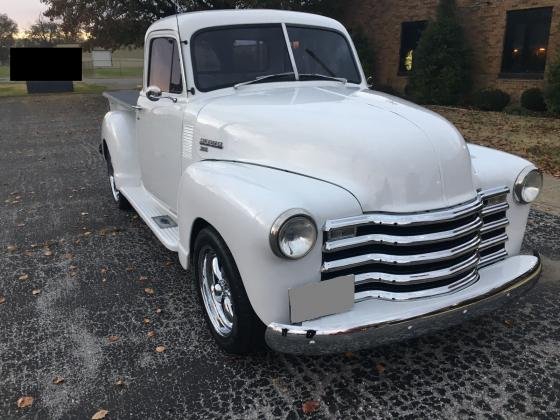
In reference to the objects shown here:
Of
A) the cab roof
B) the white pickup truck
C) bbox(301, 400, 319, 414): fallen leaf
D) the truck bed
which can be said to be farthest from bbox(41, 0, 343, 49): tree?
bbox(301, 400, 319, 414): fallen leaf

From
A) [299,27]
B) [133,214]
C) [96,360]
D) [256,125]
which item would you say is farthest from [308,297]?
[133,214]

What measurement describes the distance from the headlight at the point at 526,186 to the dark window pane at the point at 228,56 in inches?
76.8

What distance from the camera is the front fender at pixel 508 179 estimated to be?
3129mm

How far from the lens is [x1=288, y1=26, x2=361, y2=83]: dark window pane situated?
4.02 meters

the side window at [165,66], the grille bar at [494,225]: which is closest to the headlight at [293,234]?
the grille bar at [494,225]

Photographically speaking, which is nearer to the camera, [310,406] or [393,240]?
[393,240]

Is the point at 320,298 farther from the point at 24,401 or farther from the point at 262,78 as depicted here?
the point at 262,78

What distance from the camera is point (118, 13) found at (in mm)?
19875

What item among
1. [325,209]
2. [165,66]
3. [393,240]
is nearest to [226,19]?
[165,66]

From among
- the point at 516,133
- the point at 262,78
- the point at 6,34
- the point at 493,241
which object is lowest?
the point at 493,241

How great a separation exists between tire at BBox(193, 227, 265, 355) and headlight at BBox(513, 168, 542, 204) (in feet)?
6.03

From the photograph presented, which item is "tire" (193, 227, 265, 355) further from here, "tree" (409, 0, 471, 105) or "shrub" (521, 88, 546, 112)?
"tree" (409, 0, 471, 105)

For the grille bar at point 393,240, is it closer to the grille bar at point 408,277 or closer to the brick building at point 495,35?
the grille bar at point 408,277

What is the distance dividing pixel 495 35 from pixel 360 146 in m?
14.8
